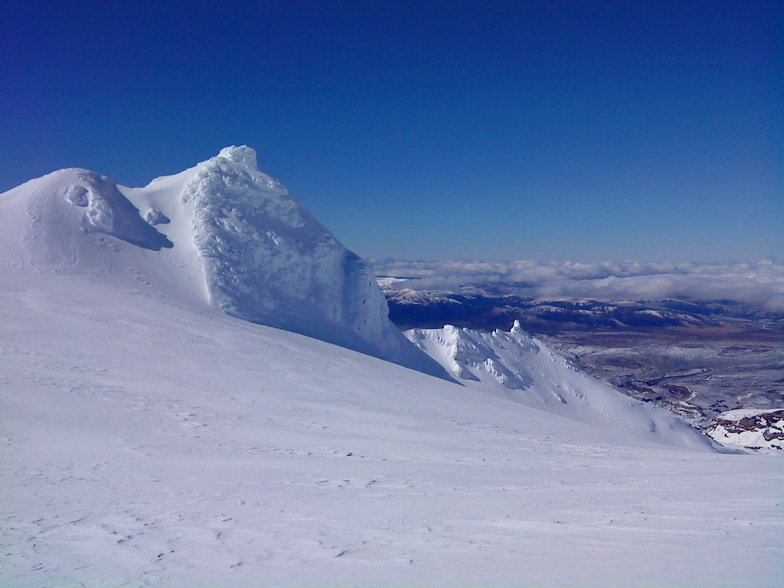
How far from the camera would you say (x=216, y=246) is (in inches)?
1134

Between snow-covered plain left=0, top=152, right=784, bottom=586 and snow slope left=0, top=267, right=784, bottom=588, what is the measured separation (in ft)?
0.13

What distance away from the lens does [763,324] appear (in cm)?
17712

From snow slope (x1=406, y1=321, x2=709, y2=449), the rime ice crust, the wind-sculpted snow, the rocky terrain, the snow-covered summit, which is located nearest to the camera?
the wind-sculpted snow

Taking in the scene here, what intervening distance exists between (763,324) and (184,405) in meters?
216

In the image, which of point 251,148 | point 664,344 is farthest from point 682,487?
point 664,344

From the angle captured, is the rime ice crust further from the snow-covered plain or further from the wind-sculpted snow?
the snow-covered plain

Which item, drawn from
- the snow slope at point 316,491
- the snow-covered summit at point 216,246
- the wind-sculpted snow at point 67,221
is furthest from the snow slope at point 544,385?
the snow slope at point 316,491

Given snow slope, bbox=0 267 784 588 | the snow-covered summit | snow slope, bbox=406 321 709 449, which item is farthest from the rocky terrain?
snow slope, bbox=0 267 784 588

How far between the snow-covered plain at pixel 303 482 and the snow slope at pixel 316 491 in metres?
0.04

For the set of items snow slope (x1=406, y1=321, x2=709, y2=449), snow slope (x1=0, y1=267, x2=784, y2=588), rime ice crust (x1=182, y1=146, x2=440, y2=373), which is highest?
rime ice crust (x1=182, y1=146, x2=440, y2=373)

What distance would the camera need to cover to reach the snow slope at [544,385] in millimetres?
37938

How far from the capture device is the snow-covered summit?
2498 cm

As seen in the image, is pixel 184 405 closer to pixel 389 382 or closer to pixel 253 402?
pixel 253 402

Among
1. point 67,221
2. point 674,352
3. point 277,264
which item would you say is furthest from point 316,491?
point 674,352
